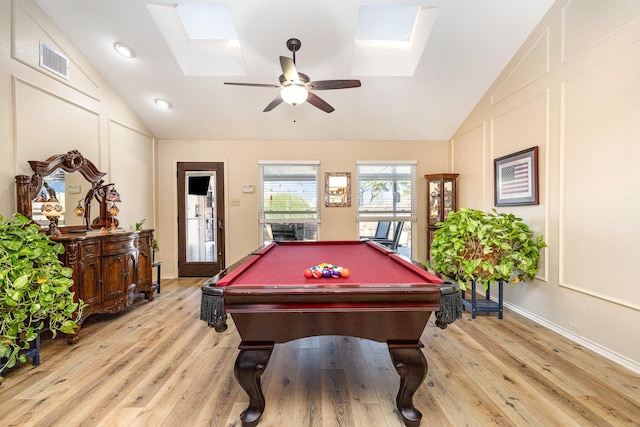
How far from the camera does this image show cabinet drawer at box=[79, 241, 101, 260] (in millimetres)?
2662

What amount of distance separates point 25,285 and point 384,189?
14.5 feet

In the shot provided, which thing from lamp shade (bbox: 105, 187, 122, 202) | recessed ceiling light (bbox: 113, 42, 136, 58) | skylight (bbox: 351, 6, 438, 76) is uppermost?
skylight (bbox: 351, 6, 438, 76)

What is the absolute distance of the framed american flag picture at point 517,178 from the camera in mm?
2986

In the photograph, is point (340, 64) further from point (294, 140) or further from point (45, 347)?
point (45, 347)

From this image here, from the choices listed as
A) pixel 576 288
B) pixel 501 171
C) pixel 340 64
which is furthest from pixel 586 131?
pixel 340 64

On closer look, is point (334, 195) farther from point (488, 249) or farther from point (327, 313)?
point (327, 313)

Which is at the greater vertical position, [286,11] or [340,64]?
[286,11]

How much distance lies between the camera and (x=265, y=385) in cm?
193

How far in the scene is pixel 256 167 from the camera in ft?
16.1

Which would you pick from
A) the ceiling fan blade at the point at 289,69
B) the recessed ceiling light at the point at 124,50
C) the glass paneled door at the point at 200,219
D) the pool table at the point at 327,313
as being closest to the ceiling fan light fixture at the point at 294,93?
the ceiling fan blade at the point at 289,69

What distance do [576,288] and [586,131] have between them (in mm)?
1364

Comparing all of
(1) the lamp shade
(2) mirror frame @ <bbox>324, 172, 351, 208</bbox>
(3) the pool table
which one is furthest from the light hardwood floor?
(2) mirror frame @ <bbox>324, 172, 351, 208</bbox>

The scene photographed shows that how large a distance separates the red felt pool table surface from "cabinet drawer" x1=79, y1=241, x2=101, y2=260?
167cm

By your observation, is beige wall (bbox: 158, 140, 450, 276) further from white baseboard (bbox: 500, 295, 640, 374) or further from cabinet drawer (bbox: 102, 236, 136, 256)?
white baseboard (bbox: 500, 295, 640, 374)
